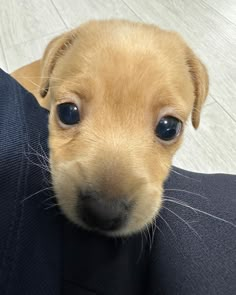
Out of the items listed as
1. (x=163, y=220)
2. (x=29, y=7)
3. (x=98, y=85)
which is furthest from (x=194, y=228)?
(x=29, y=7)

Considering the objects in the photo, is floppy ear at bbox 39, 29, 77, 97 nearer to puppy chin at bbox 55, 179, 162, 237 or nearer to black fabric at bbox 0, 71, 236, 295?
black fabric at bbox 0, 71, 236, 295

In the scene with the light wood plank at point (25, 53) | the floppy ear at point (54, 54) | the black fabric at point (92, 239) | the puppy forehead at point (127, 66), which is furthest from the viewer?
the light wood plank at point (25, 53)

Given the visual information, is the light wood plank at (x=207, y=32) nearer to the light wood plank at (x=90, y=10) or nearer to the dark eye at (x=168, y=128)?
the light wood plank at (x=90, y=10)

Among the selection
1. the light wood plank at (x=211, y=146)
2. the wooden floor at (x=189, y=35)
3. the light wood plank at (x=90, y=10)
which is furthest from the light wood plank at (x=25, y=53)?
the light wood plank at (x=211, y=146)

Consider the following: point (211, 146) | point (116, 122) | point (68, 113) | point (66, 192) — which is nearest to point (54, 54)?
point (68, 113)

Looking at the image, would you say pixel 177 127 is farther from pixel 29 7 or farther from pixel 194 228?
pixel 29 7

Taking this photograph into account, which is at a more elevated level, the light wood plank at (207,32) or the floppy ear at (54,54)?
the floppy ear at (54,54)

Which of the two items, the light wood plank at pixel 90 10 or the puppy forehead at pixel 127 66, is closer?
the puppy forehead at pixel 127 66
